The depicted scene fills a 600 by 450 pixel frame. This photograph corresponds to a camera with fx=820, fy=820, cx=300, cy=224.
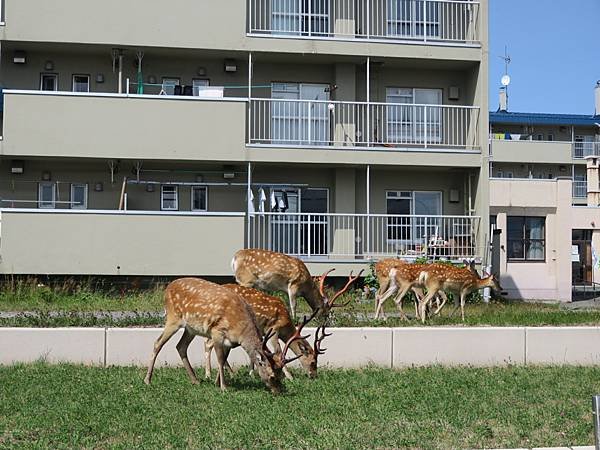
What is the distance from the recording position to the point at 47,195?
77.6 feet

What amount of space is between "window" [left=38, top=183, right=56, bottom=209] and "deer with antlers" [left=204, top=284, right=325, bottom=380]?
1316cm

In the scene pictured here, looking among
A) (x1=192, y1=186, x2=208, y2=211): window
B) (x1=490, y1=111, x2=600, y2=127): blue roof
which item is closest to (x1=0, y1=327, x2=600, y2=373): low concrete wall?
(x1=192, y1=186, x2=208, y2=211): window

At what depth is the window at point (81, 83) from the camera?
2422 cm

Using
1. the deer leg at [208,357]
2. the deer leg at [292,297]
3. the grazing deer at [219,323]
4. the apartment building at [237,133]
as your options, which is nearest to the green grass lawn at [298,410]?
the grazing deer at [219,323]

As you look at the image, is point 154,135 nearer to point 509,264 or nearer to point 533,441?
point 509,264

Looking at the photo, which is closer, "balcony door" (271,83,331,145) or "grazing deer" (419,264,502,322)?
"grazing deer" (419,264,502,322)

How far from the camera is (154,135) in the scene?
22281mm

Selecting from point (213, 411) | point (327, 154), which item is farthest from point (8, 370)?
point (327, 154)

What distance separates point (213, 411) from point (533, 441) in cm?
343

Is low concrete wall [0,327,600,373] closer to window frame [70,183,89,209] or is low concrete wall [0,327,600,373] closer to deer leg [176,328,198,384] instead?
deer leg [176,328,198,384]

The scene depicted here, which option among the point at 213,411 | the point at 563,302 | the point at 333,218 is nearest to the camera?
the point at 213,411

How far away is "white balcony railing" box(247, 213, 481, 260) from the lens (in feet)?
75.4

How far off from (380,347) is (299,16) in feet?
46.8

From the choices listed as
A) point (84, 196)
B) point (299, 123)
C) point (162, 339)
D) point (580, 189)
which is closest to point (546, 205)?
point (299, 123)
